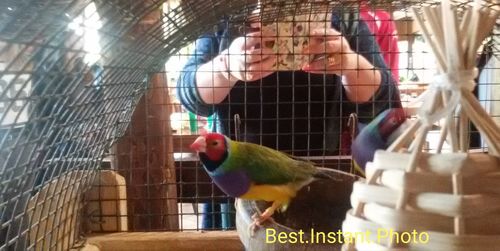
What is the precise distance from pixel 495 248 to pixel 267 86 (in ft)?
1.88

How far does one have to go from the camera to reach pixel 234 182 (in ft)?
2.05

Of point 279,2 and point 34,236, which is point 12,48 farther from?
point 279,2

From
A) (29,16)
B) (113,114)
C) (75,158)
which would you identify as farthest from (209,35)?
(29,16)

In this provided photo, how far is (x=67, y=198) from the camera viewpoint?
60cm

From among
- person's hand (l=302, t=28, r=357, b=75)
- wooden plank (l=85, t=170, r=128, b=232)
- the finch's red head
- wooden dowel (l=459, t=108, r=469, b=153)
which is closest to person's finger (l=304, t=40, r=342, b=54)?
person's hand (l=302, t=28, r=357, b=75)

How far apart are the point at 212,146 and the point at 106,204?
198 millimetres

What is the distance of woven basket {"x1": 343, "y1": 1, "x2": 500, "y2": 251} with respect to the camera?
0.27m

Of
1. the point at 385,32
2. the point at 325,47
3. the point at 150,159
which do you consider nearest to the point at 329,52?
the point at 325,47

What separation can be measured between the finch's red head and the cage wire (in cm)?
11

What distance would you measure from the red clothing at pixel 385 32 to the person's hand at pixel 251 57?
17 centimetres

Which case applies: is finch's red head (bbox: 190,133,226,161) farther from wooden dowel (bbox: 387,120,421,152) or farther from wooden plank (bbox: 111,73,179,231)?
wooden dowel (bbox: 387,120,421,152)

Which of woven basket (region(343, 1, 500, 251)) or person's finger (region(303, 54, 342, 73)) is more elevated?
person's finger (region(303, 54, 342, 73))

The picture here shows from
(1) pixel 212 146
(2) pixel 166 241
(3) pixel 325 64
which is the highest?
(3) pixel 325 64

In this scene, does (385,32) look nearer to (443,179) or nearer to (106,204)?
(106,204)
